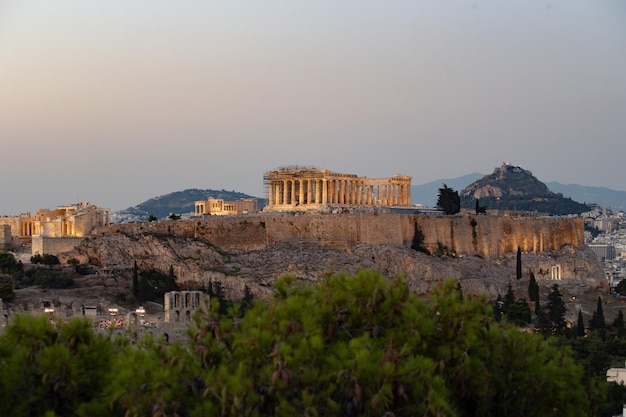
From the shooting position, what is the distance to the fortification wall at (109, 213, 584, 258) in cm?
5794

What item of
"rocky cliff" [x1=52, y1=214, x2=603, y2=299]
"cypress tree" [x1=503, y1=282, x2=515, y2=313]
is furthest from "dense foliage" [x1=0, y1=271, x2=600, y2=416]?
"cypress tree" [x1=503, y1=282, x2=515, y2=313]

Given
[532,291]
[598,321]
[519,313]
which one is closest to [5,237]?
[519,313]

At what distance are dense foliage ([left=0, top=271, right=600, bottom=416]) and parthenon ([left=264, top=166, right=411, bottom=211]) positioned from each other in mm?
46086

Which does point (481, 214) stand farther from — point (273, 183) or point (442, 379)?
point (442, 379)

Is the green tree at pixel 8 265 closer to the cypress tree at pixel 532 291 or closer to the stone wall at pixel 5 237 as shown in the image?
the stone wall at pixel 5 237

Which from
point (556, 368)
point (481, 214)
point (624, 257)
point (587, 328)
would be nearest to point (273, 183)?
point (481, 214)

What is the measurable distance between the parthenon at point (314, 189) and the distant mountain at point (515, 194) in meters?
78.3

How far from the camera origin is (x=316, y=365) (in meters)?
15.9

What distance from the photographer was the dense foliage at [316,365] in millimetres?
15328

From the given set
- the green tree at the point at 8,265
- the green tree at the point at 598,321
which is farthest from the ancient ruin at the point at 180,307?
the green tree at the point at 598,321

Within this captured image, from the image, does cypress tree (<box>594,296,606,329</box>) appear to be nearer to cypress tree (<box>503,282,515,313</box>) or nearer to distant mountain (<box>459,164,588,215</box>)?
cypress tree (<box>503,282,515,313</box>)

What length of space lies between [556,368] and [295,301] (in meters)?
4.32

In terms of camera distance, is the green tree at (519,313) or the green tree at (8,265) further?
the green tree at (519,313)

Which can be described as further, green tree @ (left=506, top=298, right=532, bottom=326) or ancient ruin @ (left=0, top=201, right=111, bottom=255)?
ancient ruin @ (left=0, top=201, right=111, bottom=255)
